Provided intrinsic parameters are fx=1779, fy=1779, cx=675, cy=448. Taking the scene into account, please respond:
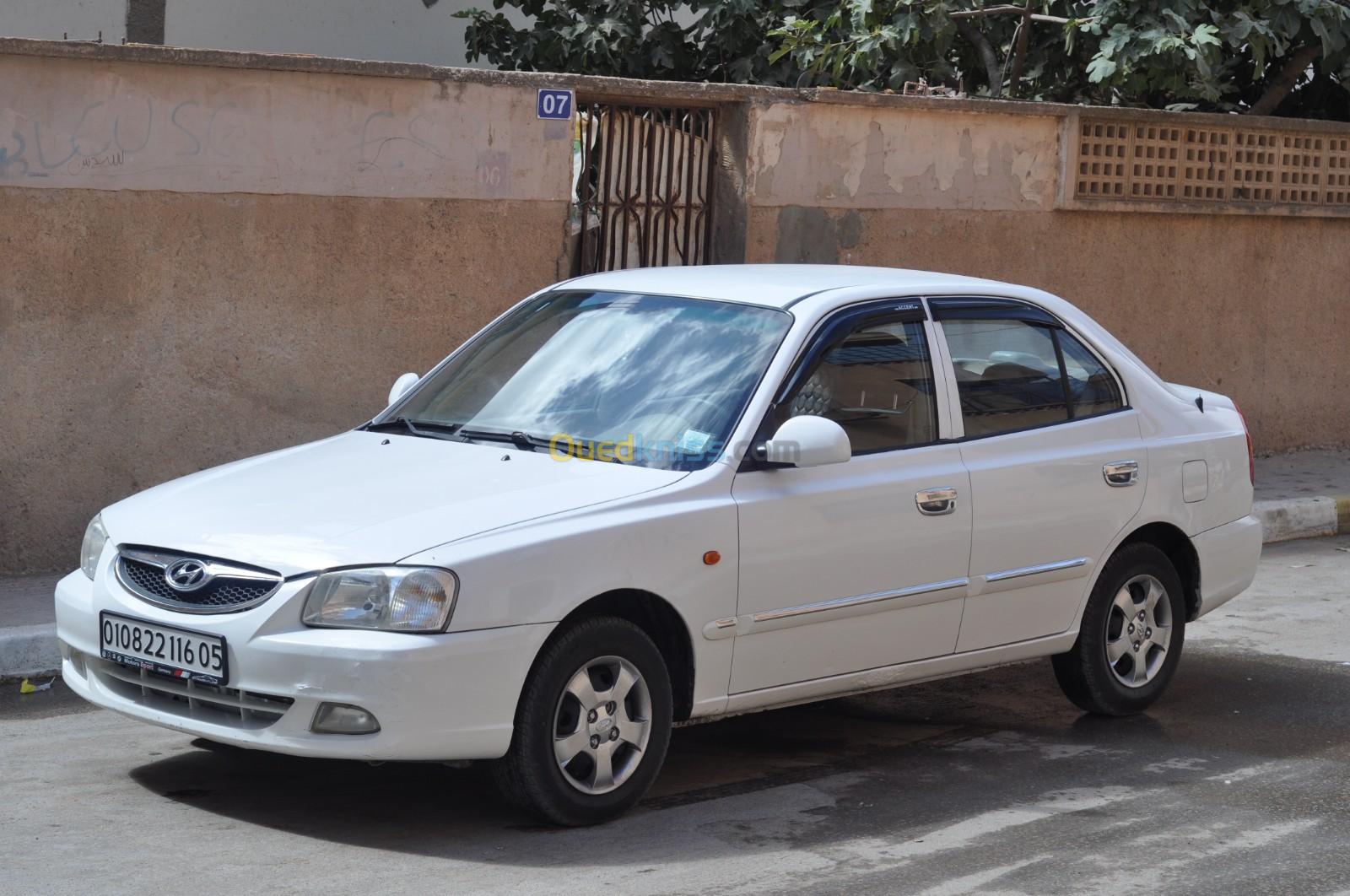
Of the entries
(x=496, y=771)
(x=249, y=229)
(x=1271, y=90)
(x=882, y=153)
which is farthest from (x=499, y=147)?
(x=1271, y=90)

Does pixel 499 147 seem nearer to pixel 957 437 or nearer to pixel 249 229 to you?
pixel 249 229

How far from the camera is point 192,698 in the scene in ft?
16.0

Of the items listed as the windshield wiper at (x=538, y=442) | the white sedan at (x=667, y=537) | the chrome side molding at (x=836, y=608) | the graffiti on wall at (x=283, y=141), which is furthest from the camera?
the graffiti on wall at (x=283, y=141)

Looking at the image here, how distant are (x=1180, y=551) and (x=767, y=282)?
6.64ft

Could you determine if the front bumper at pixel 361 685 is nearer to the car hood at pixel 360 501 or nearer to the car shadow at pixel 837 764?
the car hood at pixel 360 501

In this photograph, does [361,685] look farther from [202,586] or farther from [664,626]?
[664,626]

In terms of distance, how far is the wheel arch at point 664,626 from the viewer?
16.6 ft

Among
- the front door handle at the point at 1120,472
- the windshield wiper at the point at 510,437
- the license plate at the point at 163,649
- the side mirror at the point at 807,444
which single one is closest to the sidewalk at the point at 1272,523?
the license plate at the point at 163,649

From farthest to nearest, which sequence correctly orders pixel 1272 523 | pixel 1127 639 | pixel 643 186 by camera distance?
pixel 1272 523 < pixel 643 186 < pixel 1127 639

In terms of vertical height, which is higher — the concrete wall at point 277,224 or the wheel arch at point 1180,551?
the concrete wall at point 277,224

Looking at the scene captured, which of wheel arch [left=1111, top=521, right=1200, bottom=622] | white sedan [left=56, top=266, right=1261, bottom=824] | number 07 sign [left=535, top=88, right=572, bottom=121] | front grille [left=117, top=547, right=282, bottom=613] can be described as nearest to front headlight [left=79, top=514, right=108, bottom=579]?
white sedan [left=56, top=266, right=1261, bottom=824]

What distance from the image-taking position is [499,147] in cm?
936

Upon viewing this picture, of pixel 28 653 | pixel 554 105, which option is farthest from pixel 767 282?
pixel 554 105

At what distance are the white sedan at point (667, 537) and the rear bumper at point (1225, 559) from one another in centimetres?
2
